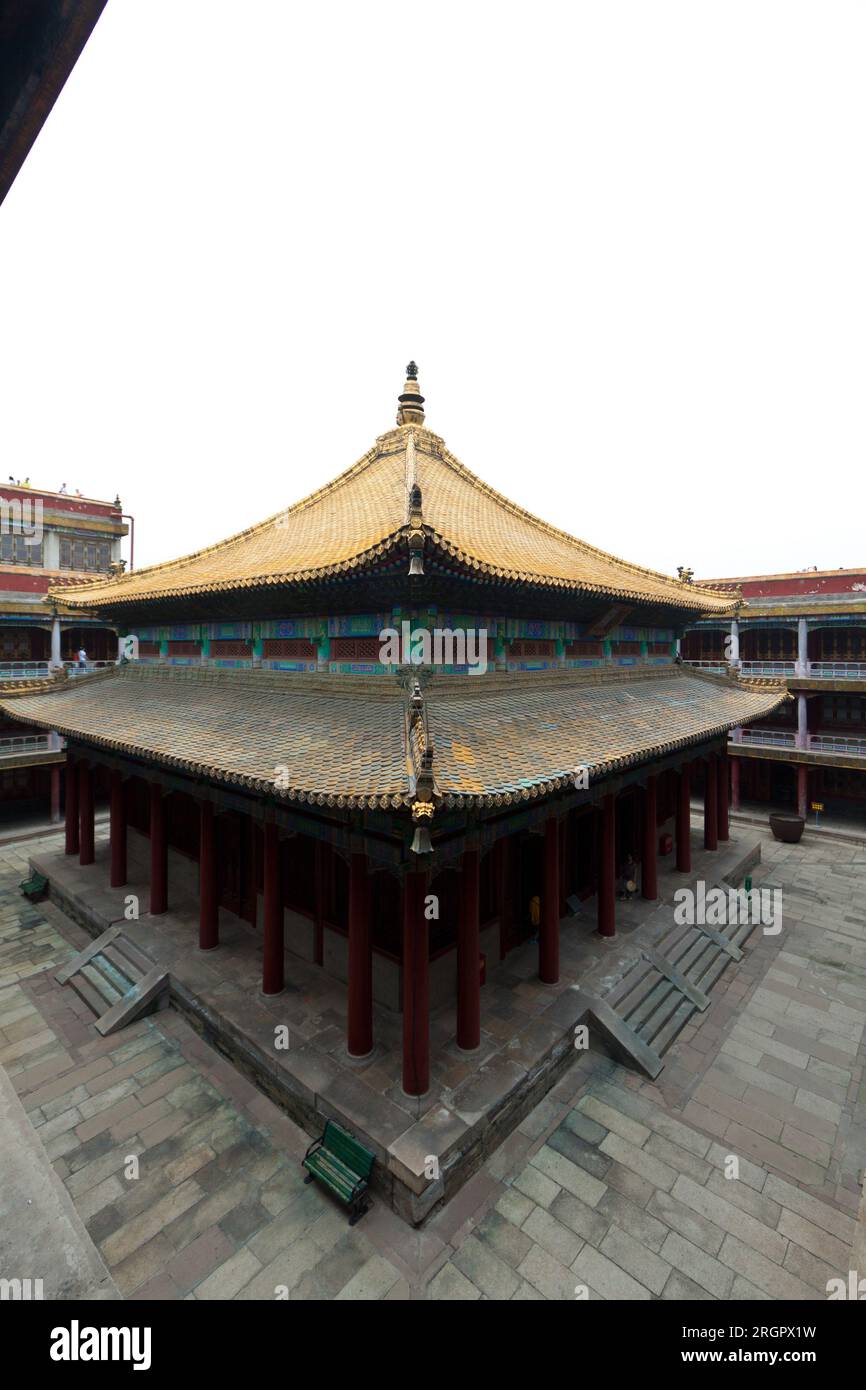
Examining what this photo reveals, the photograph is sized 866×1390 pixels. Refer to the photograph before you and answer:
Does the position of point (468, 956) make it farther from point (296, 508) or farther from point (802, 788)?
point (802, 788)

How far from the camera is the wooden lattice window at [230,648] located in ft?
44.6

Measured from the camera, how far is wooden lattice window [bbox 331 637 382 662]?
33.9 feet

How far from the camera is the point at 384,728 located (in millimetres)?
8953

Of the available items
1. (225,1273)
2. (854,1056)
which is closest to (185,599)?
(225,1273)

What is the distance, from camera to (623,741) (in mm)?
10961

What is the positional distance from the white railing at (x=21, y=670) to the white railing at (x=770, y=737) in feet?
102

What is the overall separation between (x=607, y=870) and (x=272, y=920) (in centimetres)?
706

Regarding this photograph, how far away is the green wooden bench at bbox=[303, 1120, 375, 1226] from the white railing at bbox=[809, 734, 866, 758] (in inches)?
925

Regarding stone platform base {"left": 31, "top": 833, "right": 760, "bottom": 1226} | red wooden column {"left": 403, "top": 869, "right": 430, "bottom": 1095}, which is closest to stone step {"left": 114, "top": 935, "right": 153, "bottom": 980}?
stone platform base {"left": 31, "top": 833, "right": 760, "bottom": 1226}

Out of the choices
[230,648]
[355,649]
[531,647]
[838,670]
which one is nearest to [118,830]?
[230,648]
